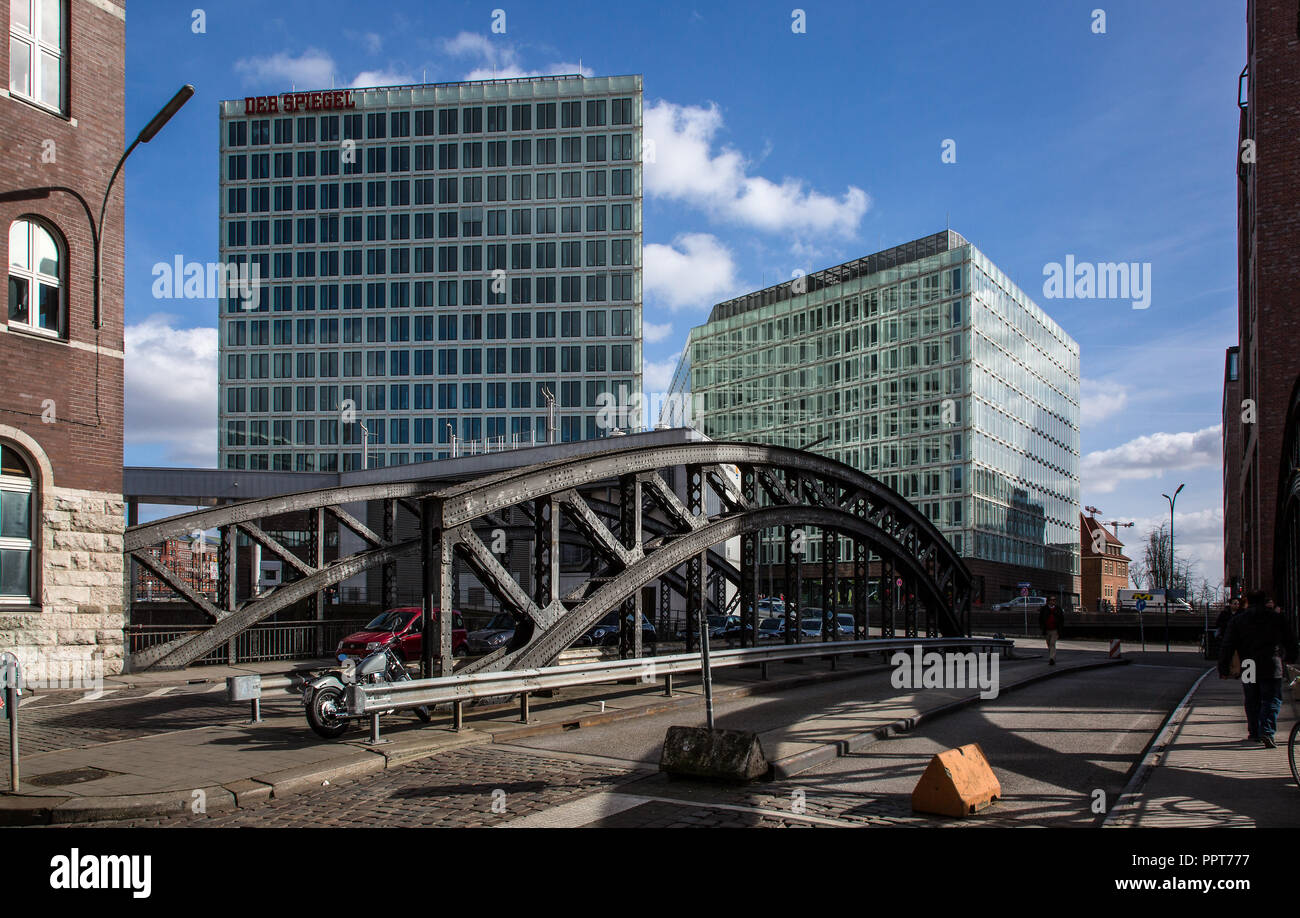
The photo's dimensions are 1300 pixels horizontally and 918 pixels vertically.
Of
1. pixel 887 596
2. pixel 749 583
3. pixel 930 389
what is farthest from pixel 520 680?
pixel 930 389

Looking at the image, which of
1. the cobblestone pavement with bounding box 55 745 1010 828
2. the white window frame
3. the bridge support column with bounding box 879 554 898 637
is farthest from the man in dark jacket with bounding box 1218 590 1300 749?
the white window frame

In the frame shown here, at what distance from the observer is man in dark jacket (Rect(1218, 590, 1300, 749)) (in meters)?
10.9

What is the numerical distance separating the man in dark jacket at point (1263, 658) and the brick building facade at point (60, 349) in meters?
17.1

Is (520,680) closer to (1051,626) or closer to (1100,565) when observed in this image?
(1051,626)

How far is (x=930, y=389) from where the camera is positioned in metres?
77.2

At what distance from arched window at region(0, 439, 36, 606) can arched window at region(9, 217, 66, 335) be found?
6.85ft

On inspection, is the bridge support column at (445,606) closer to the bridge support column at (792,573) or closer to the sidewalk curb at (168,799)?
the sidewalk curb at (168,799)

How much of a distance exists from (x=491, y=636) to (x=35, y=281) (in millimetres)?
14482

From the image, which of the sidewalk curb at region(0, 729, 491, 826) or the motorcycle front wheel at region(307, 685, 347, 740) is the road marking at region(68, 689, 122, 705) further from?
the sidewalk curb at region(0, 729, 491, 826)

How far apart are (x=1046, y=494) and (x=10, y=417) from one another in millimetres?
88400

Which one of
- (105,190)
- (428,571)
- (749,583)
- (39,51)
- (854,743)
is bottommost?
(854,743)

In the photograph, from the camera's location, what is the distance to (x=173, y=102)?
15.5 metres

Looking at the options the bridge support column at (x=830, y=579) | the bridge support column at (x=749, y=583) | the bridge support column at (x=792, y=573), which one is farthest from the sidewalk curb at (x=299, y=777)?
the bridge support column at (x=830, y=579)
